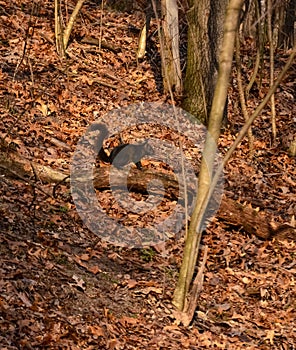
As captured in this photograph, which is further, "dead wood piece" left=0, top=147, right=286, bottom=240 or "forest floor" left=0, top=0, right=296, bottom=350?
"dead wood piece" left=0, top=147, right=286, bottom=240

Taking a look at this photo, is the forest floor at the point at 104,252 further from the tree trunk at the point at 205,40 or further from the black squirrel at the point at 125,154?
the tree trunk at the point at 205,40

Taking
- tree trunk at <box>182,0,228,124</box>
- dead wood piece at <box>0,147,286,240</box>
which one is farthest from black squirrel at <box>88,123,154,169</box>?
tree trunk at <box>182,0,228,124</box>

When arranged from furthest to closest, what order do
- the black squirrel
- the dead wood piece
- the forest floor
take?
the black squirrel
the dead wood piece
the forest floor

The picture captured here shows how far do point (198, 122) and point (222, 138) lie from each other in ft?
1.54

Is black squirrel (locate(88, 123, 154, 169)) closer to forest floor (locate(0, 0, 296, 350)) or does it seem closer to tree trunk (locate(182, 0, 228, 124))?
forest floor (locate(0, 0, 296, 350))

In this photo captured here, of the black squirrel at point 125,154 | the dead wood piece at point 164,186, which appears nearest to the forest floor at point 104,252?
the dead wood piece at point 164,186

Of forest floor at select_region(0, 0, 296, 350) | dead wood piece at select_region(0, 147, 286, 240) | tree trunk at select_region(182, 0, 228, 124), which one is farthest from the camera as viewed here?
tree trunk at select_region(182, 0, 228, 124)

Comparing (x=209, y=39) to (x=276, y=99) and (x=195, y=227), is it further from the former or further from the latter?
(x=195, y=227)

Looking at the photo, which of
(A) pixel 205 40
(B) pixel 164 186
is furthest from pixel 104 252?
(A) pixel 205 40

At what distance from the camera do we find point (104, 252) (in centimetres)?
701

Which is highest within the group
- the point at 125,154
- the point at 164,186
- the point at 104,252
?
the point at 125,154

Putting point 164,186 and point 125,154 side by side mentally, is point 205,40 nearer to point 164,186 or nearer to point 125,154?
point 125,154

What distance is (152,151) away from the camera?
9297 mm

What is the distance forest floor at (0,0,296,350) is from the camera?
568 centimetres
